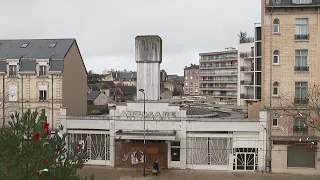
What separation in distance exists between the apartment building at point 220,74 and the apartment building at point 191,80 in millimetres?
23088

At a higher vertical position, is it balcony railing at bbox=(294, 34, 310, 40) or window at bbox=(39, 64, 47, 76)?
balcony railing at bbox=(294, 34, 310, 40)

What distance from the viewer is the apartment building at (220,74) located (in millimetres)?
88375

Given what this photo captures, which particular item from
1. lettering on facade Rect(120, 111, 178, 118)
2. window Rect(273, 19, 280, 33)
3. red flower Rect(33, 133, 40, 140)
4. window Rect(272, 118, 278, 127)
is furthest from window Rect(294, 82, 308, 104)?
red flower Rect(33, 133, 40, 140)

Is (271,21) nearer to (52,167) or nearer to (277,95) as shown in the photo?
(277,95)

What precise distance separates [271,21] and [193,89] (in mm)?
92766

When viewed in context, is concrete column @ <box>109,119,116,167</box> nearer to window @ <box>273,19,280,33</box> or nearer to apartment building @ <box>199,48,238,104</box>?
window @ <box>273,19,280,33</box>

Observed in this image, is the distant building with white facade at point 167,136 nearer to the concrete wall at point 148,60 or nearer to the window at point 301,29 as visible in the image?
the concrete wall at point 148,60

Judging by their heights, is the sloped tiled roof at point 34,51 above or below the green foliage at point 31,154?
above

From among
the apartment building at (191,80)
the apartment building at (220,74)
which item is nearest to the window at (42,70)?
the apartment building at (220,74)

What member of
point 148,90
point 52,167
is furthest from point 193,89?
point 52,167

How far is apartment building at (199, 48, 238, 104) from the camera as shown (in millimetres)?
A: 88375

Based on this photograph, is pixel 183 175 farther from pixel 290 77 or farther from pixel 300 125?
pixel 290 77

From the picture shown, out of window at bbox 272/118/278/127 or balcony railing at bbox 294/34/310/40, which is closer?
balcony railing at bbox 294/34/310/40

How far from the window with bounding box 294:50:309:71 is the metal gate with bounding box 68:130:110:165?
17.7 metres
